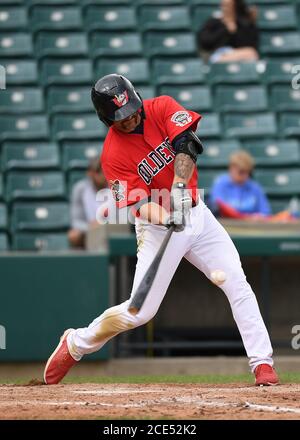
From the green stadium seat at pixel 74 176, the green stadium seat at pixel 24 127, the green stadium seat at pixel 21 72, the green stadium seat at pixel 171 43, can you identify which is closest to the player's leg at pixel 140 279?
the green stadium seat at pixel 74 176

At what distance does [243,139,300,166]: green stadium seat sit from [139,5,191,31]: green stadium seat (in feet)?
6.53

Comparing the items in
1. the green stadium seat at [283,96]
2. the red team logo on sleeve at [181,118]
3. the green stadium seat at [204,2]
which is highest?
the green stadium seat at [204,2]

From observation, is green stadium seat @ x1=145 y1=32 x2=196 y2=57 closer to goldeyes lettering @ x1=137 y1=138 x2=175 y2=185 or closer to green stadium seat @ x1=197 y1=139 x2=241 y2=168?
green stadium seat @ x1=197 y1=139 x2=241 y2=168

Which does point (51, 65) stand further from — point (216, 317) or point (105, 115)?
point (105, 115)

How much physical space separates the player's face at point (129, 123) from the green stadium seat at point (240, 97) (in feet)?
18.2

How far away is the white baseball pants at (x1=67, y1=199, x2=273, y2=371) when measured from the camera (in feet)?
19.3

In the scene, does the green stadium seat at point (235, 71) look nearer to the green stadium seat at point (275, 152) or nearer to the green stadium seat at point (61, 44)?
the green stadium seat at point (275, 152)

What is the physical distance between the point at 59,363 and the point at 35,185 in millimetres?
4387

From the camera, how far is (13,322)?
29.7ft

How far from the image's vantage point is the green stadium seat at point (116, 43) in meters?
11.8

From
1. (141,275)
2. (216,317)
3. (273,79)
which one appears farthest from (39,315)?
(273,79)

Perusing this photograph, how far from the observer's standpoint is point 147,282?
5.56 metres

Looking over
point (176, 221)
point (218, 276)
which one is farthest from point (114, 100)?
point (218, 276)

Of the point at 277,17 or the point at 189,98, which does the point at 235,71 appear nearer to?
the point at 189,98
